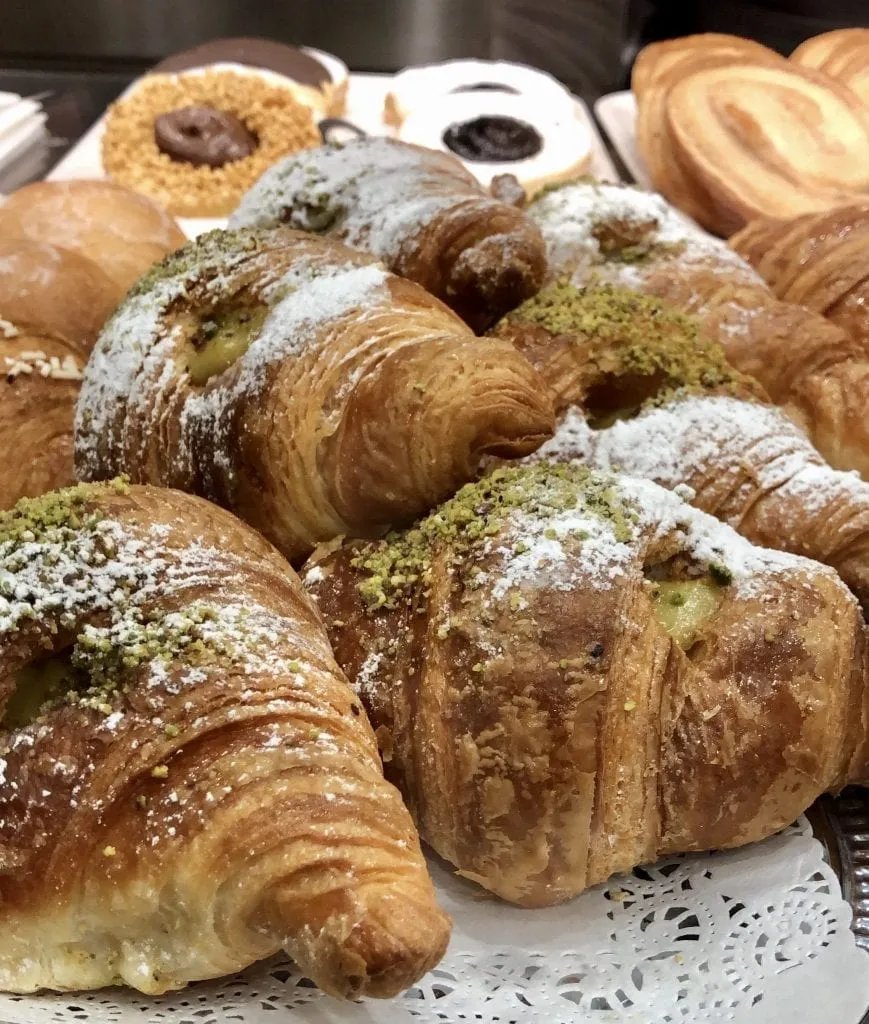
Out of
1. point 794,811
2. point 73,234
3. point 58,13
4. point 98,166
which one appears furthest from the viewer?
point 58,13

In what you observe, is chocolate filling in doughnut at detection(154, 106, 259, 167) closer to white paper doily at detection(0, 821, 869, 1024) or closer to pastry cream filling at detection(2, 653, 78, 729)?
pastry cream filling at detection(2, 653, 78, 729)

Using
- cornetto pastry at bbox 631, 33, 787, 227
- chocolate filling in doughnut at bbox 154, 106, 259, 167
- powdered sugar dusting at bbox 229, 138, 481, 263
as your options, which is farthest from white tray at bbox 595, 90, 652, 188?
powdered sugar dusting at bbox 229, 138, 481, 263

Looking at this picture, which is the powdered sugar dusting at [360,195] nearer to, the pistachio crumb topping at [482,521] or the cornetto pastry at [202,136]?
the pistachio crumb topping at [482,521]

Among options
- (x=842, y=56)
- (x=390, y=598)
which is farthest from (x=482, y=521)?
(x=842, y=56)

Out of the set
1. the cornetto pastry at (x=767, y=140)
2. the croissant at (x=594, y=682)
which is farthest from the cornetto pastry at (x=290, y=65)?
the croissant at (x=594, y=682)

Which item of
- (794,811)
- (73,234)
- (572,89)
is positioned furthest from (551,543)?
(572,89)

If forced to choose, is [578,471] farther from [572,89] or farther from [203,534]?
[572,89]
